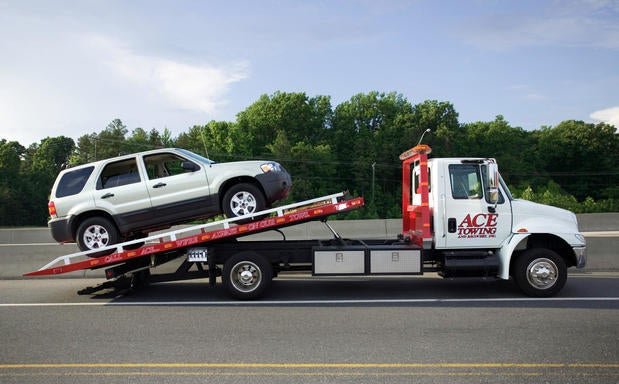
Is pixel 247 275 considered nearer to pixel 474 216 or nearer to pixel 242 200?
pixel 242 200

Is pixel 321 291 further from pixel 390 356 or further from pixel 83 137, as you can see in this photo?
pixel 83 137

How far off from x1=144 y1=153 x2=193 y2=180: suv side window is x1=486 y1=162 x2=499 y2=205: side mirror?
4.98m

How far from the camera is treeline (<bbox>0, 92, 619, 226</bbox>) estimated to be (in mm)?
79312

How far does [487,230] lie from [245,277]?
4.14 m

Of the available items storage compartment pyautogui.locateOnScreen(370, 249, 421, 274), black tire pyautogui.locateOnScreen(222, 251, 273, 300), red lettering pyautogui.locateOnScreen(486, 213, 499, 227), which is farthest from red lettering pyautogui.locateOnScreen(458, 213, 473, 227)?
black tire pyautogui.locateOnScreen(222, 251, 273, 300)

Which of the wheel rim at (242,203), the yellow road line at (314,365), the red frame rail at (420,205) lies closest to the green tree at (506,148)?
the red frame rail at (420,205)

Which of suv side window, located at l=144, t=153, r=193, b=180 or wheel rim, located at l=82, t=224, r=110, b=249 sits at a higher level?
suv side window, located at l=144, t=153, r=193, b=180

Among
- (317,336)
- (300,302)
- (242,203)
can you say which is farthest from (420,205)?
(317,336)

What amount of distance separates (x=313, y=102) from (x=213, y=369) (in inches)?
3438

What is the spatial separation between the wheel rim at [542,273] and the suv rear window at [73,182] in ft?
24.7

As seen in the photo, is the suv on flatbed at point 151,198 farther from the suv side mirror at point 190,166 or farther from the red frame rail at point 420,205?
the red frame rail at point 420,205

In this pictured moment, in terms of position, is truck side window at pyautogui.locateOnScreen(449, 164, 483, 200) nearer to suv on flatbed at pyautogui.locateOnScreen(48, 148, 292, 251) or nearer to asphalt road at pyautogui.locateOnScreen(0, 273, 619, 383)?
asphalt road at pyautogui.locateOnScreen(0, 273, 619, 383)

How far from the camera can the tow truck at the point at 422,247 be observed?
8.51m

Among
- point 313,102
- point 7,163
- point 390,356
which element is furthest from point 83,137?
point 390,356
